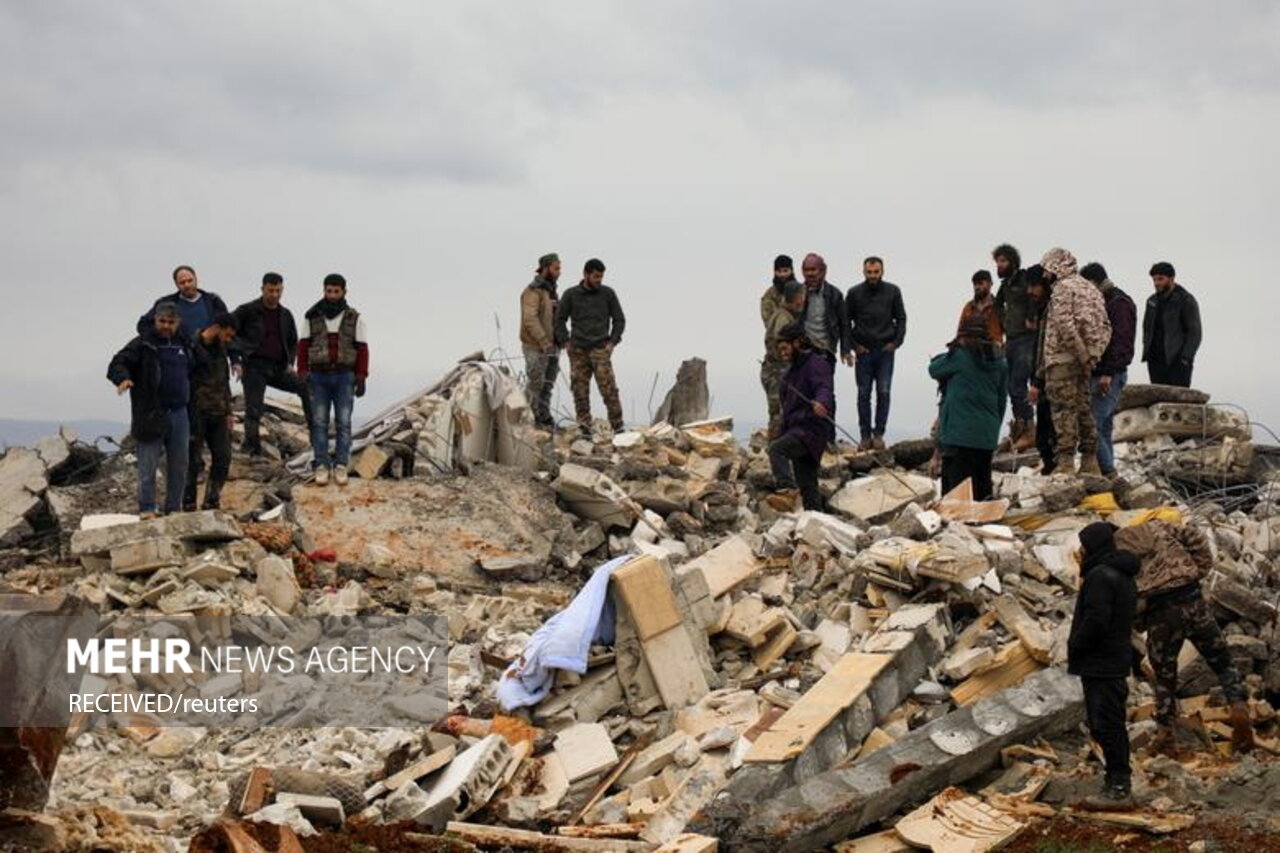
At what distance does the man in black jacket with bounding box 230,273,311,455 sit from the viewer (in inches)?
559

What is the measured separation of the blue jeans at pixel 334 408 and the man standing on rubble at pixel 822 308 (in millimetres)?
4580

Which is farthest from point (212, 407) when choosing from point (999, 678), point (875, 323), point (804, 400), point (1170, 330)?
point (1170, 330)

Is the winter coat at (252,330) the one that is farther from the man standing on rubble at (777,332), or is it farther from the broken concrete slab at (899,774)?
the broken concrete slab at (899,774)

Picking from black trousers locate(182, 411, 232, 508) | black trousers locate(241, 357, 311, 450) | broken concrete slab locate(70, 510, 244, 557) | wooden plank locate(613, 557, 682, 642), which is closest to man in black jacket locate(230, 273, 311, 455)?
black trousers locate(241, 357, 311, 450)

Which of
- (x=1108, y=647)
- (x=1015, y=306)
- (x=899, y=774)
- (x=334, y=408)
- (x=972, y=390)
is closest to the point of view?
(x=1108, y=647)

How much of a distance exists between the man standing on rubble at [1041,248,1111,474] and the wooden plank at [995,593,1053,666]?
98.7 inches

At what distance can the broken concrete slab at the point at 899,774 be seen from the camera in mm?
8031

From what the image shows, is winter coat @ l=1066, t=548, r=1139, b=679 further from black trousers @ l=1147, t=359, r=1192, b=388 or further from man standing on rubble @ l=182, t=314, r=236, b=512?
man standing on rubble @ l=182, t=314, r=236, b=512

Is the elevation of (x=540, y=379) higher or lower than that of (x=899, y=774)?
higher

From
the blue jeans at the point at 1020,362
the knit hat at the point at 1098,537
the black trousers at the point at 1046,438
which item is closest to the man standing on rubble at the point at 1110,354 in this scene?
the black trousers at the point at 1046,438

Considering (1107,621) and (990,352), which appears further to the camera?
(990,352)

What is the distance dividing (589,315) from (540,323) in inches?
26.4

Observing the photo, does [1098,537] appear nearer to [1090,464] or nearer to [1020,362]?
[1090,464]

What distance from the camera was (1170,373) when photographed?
51.0ft
